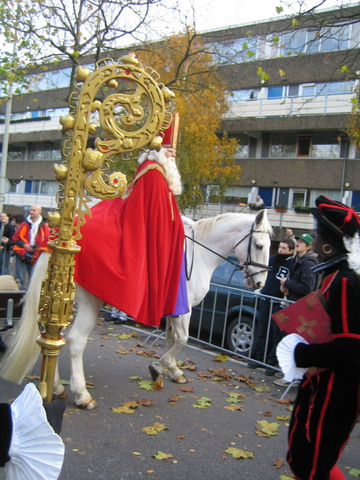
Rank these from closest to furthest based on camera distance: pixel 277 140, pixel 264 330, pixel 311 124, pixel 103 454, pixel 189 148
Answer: pixel 103 454, pixel 264 330, pixel 189 148, pixel 311 124, pixel 277 140

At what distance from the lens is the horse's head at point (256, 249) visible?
584cm

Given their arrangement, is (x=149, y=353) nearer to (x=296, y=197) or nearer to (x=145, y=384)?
(x=145, y=384)

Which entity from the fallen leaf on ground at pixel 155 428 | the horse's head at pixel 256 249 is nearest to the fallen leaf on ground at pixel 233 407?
the fallen leaf on ground at pixel 155 428

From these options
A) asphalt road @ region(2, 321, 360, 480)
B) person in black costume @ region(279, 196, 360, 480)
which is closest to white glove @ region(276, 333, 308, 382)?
person in black costume @ region(279, 196, 360, 480)

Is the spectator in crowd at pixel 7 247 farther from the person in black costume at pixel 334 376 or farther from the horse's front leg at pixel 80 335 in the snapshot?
the person in black costume at pixel 334 376

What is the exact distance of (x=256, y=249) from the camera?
19.2 feet

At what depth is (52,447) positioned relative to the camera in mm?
1690

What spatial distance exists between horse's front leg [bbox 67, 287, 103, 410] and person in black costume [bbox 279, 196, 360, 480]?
2297 mm

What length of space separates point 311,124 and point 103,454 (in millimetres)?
22266

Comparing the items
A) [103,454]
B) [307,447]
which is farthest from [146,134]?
[103,454]

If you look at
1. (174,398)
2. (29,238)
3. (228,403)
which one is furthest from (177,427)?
(29,238)

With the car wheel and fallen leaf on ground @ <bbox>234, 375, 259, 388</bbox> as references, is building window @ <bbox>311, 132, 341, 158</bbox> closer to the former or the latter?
the car wheel

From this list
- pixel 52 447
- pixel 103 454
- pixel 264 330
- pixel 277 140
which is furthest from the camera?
pixel 277 140

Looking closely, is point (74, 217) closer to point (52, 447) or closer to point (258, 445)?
point (52, 447)
